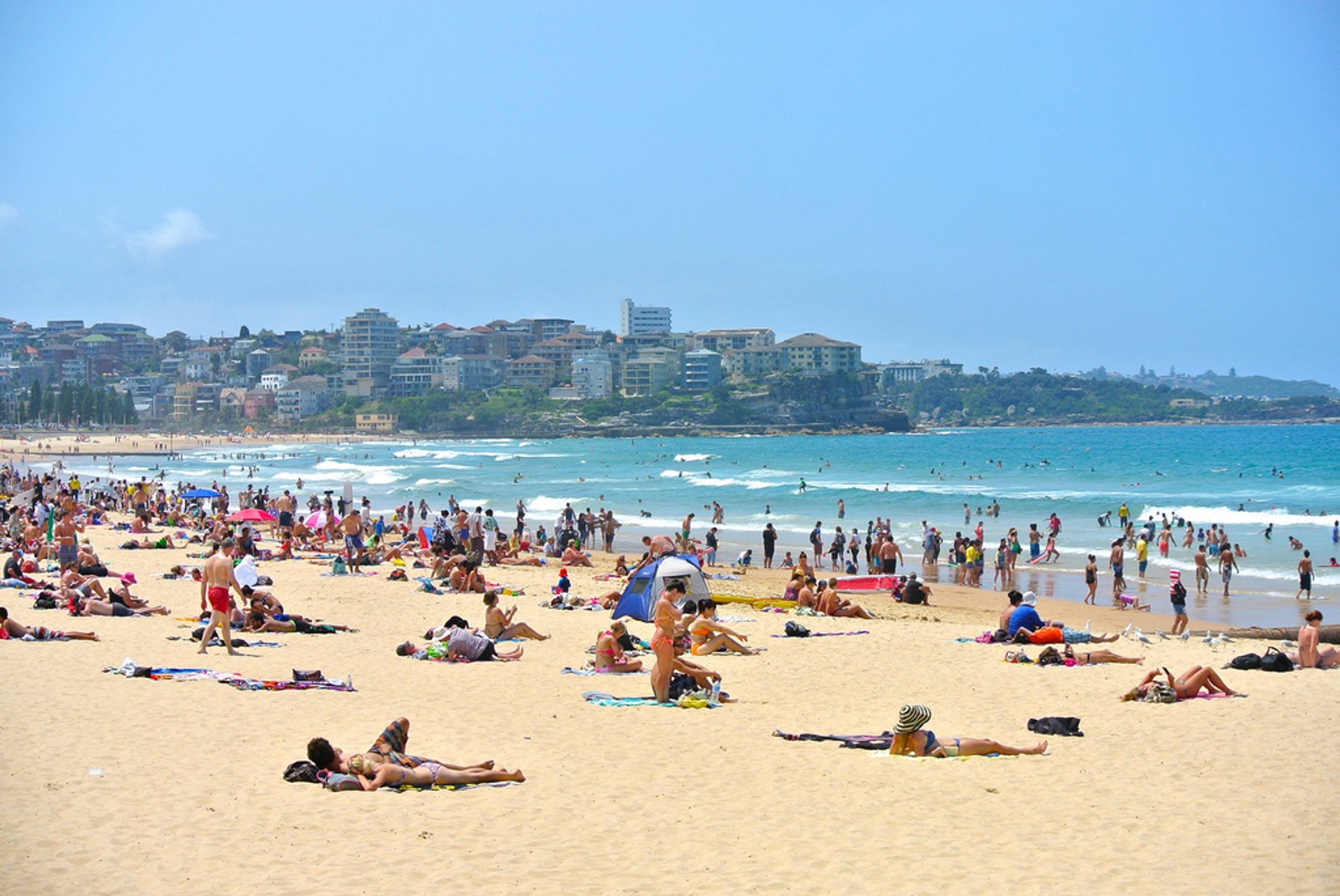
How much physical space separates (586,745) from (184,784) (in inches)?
104

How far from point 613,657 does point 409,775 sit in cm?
418

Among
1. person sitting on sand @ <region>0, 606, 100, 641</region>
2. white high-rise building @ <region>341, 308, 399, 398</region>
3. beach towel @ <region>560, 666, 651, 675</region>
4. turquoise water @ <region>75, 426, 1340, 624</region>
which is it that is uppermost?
white high-rise building @ <region>341, 308, 399, 398</region>

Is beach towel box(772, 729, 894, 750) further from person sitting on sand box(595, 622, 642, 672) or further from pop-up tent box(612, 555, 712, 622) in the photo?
pop-up tent box(612, 555, 712, 622)

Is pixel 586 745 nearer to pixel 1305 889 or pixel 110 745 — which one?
pixel 110 745

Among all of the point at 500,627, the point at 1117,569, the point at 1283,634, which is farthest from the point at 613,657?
the point at 1117,569

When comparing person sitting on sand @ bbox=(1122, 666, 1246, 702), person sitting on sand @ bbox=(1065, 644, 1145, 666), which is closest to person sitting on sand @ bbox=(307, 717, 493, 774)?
person sitting on sand @ bbox=(1122, 666, 1246, 702)

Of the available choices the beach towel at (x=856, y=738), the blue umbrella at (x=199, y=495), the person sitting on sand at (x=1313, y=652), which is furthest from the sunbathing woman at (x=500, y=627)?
the blue umbrella at (x=199, y=495)

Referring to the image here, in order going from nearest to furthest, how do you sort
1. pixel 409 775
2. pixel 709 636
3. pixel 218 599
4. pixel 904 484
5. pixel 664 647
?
1. pixel 409 775
2. pixel 664 647
3. pixel 218 599
4. pixel 709 636
5. pixel 904 484

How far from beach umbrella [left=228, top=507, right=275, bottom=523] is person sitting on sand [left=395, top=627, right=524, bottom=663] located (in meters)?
17.0

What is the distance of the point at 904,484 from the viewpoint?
179ft

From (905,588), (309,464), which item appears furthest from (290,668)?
(309,464)

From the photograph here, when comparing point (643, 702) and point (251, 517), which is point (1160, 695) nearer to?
point (643, 702)

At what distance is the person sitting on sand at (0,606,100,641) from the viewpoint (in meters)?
11.1

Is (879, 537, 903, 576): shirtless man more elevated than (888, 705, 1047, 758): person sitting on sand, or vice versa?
(888, 705, 1047, 758): person sitting on sand
